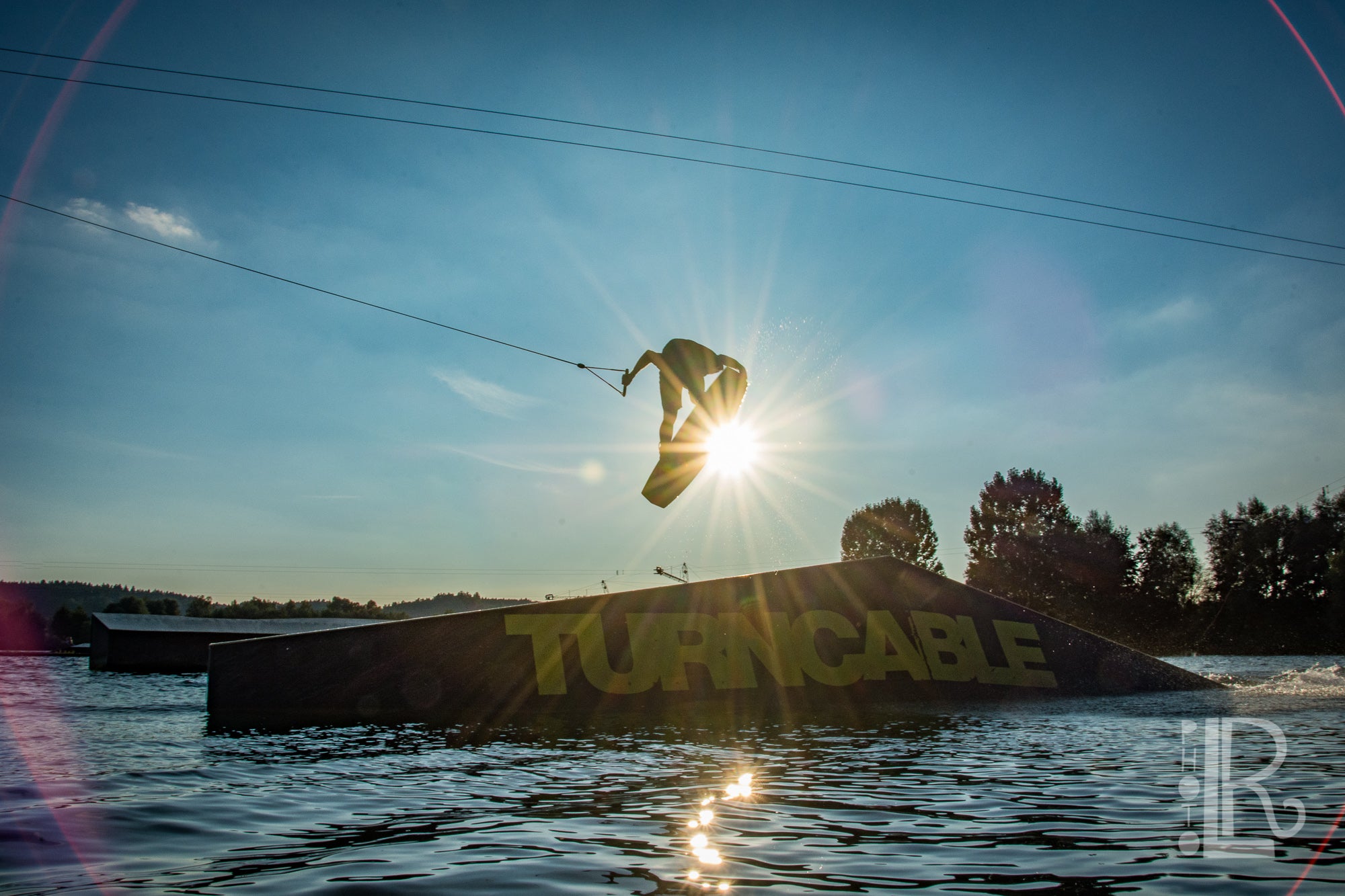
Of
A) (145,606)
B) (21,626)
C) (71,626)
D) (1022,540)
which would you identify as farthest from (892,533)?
(21,626)

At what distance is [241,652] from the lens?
14648 millimetres

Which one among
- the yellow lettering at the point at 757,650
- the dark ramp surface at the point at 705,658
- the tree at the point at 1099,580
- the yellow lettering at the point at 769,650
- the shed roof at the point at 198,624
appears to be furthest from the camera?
the tree at the point at 1099,580

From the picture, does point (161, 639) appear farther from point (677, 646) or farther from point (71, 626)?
point (71, 626)

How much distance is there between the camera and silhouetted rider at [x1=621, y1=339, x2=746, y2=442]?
9.91m

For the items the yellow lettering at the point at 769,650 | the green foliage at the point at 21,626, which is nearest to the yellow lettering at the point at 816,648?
the yellow lettering at the point at 769,650

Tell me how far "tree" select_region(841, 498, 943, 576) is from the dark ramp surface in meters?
64.6

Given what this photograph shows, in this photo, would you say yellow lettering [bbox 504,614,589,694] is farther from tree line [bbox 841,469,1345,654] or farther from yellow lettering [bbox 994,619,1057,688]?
tree line [bbox 841,469,1345,654]

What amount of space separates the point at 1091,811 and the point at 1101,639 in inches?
636

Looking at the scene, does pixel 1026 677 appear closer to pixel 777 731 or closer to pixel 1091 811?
pixel 777 731

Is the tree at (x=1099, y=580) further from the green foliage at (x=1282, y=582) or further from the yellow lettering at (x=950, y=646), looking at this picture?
the yellow lettering at (x=950, y=646)

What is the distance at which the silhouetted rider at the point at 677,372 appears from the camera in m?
9.91

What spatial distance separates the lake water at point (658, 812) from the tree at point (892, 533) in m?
73.8

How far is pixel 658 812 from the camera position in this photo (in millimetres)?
5059

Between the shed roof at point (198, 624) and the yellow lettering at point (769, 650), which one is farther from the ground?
the yellow lettering at point (769, 650)
